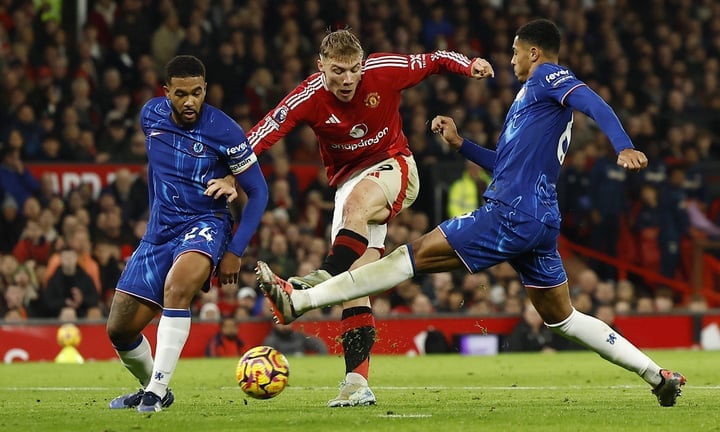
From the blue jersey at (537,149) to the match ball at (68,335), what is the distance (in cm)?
877

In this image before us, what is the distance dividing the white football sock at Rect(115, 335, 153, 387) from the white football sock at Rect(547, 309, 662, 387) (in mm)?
2806

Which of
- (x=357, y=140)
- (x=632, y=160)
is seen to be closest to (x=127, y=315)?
(x=357, y=140)

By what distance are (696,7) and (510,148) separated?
1885cm

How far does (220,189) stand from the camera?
8641 mm

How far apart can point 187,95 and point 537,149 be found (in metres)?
2.28

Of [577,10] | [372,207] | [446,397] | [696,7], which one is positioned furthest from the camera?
[696,7]

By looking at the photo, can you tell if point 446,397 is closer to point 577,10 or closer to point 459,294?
point 459,294

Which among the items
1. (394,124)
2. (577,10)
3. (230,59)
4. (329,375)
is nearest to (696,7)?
(577,10)

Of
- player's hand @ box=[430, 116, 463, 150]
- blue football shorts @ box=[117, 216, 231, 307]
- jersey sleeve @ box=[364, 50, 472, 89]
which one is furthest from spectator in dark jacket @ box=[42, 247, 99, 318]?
player's hand @ box=[430, 116, 463, 150]

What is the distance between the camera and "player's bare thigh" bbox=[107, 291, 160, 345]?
8883 mm

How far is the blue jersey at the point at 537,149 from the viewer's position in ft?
27.3

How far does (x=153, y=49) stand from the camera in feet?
65.1

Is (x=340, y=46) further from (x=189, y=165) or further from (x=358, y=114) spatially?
(x=189, y=165)

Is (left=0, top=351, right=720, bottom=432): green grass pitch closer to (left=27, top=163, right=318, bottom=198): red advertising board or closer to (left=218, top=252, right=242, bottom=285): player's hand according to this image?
(left=218, top=252, right=242, bottom=285): player's hand
